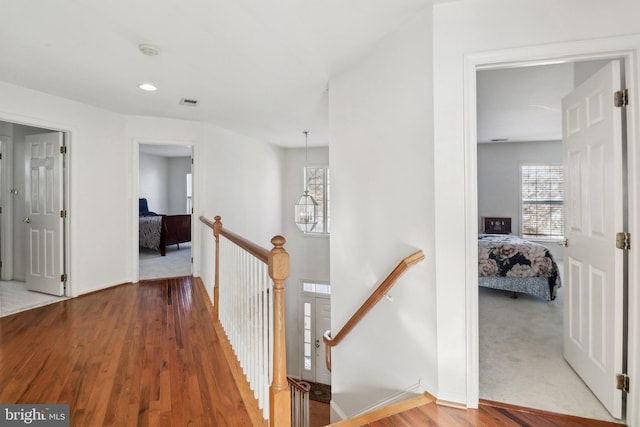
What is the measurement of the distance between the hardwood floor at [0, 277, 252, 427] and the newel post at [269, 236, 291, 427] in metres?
0.37

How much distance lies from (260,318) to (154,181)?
8.46 metres

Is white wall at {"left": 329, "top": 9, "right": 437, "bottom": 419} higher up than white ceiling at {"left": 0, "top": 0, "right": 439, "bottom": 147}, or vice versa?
white ceiling at {"left": 0, "top": 0, "right": 439, "bottom": 147}

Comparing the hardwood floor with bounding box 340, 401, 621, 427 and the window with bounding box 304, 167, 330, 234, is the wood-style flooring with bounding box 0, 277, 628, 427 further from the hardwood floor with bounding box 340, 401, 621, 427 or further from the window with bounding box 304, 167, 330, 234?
the window with bounding box 304, 167, 330, 234

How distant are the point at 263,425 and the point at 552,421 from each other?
1576 millimetres

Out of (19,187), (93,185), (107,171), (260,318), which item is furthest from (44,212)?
(260,318)

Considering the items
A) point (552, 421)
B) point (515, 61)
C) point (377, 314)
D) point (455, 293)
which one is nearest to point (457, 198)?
point (455, 293)

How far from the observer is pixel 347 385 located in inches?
103

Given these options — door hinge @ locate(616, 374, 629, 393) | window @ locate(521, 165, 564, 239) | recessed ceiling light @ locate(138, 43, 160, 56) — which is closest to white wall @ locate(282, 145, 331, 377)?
window @ locate(521, 165, 564, 239)

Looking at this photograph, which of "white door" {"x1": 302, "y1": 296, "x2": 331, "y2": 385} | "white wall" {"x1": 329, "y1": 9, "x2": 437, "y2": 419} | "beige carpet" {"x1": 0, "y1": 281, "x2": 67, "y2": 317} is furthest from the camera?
"white door" {"x1": 302, "y1": 296, "x2": 331, "y2": 385}

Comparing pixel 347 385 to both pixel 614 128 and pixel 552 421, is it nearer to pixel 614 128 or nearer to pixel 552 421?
pixel 552 421

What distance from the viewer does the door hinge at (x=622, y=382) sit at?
1.68m

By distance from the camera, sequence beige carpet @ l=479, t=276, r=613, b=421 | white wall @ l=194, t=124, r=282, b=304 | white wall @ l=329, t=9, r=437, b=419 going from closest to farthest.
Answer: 1. beige carpet @ l=479, t=276, r=613, b=421
2. white wall @ l=329, t=9, r=437, b=419
3. white wall @ l=194, t=124, r=282, b=304

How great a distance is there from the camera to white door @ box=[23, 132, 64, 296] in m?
3.76

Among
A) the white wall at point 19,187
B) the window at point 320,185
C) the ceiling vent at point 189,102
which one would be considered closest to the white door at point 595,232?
the ceiling vent at point 189,102
